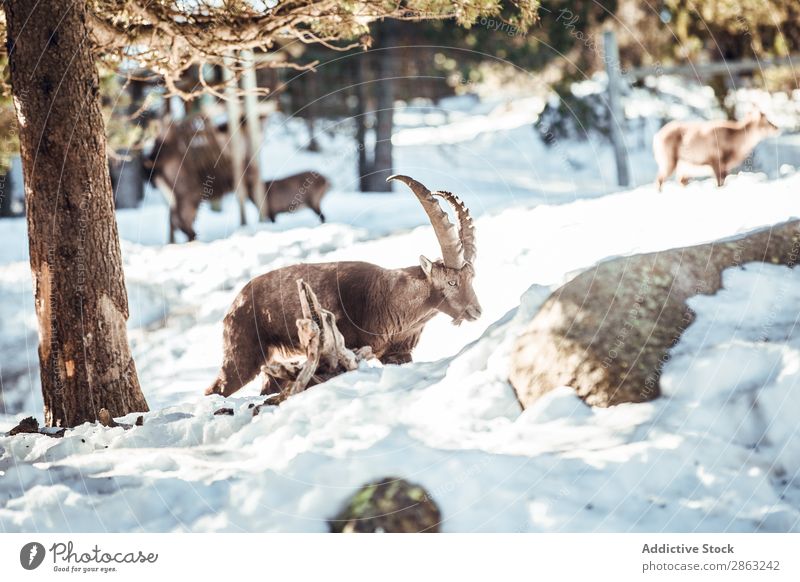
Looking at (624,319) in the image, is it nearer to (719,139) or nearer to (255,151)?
(719,139)

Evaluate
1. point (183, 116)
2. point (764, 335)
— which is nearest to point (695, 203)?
point (764, 335)

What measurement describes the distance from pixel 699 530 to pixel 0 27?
4.52 m

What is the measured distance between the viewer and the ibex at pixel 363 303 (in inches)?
159

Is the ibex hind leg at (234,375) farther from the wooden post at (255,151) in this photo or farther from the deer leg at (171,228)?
the deer leg at (171,228)

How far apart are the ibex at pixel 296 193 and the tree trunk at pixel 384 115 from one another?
1.77 feet

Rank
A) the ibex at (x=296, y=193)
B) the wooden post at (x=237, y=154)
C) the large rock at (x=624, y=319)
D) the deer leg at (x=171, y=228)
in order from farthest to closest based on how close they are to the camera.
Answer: the wooden post at (x=237, y=154)
the deer leg at (x=171, y=228)
the ibex at (x=296, y=193)
the large rock at (x=624, y=319)

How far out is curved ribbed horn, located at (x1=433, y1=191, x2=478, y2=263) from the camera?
400 centimetres

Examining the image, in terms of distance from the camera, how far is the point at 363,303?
4.20 m

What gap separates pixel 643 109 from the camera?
813cm

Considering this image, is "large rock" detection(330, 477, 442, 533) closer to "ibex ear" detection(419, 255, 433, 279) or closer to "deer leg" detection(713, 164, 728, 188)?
"ibex ear" detection(419, 255, 433, 279)

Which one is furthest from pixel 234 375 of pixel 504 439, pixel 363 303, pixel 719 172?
pixel 719 172

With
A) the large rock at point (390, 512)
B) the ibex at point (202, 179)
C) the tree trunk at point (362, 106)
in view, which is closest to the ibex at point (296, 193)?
the ibex at point (202, 179)

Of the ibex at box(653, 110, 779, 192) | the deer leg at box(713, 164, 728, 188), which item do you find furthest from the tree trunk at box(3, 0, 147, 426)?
the deer leg at box(713, 164, 728, 188)

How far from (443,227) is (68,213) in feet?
6.41
